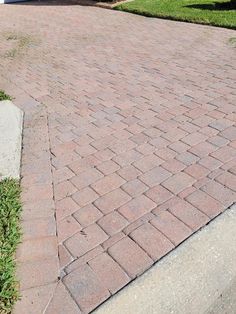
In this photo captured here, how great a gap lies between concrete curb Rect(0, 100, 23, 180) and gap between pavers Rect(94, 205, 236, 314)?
166 centimetres

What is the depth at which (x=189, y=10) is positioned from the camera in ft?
34.9

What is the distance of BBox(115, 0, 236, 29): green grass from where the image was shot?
938cm

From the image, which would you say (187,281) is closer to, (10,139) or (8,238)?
(8,238)

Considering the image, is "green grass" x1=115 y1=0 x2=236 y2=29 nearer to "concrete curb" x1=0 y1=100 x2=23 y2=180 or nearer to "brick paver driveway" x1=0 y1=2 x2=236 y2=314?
"brick paver driveway" x1=0 y1=2 x2=236 y2=314

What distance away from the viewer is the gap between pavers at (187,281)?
7.23 ft

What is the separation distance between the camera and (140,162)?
359 cm

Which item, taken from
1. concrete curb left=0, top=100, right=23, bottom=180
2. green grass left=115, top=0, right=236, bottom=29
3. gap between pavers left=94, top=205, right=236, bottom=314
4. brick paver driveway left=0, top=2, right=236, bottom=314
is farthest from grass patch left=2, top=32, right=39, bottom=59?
gap between pavers left=94, top=205, right=236, bottom=314

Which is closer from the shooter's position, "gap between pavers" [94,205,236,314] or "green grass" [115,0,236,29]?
"gap between pavers" [94,205,236,314]

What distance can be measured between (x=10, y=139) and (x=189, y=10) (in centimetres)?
830

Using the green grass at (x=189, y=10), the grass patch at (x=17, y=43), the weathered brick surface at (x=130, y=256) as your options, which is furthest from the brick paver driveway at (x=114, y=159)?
the green grass at (x=189, y=10)

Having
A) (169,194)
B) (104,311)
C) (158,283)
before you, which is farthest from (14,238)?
(169,194)

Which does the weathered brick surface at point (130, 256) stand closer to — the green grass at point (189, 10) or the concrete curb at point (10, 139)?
the concrete curb at point (10, 139)

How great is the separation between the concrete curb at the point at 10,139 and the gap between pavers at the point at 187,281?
5.44 feet

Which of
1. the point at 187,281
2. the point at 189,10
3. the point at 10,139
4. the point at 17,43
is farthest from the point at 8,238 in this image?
the point at 189,10
